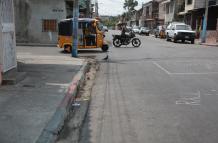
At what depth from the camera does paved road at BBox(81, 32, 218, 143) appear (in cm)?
605

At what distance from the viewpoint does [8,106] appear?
730 cm

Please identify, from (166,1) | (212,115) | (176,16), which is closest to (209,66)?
(212,115)

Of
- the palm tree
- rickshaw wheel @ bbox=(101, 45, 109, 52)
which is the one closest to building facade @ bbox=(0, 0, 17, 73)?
rickshaw wheel @ bbox=(101, 45, 109, 52)

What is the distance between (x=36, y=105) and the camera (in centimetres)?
753

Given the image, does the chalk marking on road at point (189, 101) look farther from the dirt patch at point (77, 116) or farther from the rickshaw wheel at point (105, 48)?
the rickshaw wheel at point (105, 48)

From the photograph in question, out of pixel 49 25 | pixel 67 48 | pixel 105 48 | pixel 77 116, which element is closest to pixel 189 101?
pixel 77 116

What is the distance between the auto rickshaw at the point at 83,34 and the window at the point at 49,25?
15.7 feet

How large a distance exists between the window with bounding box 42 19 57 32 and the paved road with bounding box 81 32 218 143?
44.4 feet

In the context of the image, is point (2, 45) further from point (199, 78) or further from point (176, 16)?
point (176, 16)

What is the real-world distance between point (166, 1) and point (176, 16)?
11942 millimetres

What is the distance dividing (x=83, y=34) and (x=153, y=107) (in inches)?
556

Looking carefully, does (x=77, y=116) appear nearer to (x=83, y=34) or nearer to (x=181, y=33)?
(x=83, y=34)

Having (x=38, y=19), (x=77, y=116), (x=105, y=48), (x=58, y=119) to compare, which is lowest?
(x=77, y=116)

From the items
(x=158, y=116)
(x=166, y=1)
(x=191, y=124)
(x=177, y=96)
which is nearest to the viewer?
(x=191, y=124)
